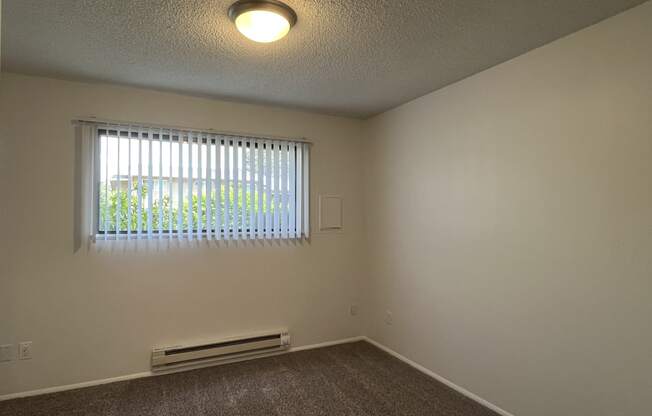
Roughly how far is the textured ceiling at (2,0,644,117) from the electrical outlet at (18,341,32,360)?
2065 mm

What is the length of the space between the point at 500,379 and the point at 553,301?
0.72 meters

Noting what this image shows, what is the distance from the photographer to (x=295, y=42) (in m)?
2.19

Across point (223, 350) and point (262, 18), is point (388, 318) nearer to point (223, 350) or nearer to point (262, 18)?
point (223, 350)

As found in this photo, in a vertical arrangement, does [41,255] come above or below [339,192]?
below

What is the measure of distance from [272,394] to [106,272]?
1.68m

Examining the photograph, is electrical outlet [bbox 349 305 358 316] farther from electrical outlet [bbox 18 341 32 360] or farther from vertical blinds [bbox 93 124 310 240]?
electrical outlet [bbox 18 341 32 360]

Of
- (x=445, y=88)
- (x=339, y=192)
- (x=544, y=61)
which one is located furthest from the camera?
(x=339, y=192)

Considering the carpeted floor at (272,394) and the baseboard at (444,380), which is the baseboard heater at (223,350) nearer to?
the carpeted floor at (272,394)

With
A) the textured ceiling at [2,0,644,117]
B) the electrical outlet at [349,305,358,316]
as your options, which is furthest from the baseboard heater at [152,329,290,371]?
the textured ceiling at [2,0,644,117]

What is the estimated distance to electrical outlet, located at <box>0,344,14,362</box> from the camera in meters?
2.59

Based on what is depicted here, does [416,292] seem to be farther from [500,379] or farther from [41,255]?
[41,255]

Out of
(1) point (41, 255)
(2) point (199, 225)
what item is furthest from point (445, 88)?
(1) point (41, 255)

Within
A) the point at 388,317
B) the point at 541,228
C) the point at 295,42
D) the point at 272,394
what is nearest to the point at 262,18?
the point at 295,42

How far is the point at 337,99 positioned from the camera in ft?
10.7
